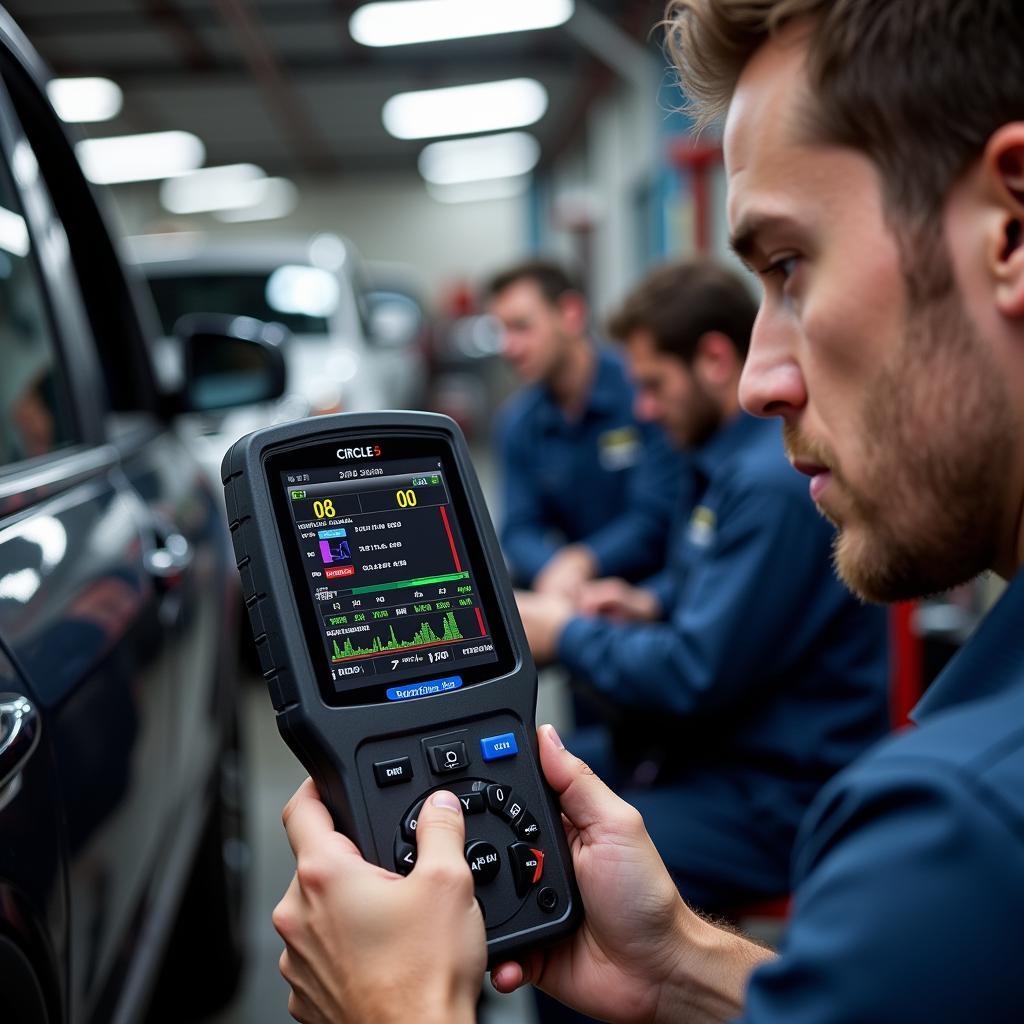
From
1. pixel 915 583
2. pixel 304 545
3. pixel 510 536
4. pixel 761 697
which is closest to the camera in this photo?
pixel 915 583

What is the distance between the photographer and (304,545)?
97cm

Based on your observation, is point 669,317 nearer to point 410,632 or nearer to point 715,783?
point 715,783

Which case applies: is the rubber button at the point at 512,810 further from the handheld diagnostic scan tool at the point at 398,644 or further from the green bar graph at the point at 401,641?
the green bar graph at the point at 401,641

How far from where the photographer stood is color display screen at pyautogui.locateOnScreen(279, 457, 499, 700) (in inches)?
37.8

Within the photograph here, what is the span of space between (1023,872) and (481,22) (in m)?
9.03

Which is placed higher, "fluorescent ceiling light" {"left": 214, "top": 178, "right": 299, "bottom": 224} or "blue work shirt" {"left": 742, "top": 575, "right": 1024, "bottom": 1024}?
"blue work shirt" {"left": 742, "top": 575, "right": 1024, "bottom": 1024}

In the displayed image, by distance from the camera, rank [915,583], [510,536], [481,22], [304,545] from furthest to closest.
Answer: [481,22] < [510,536] < [304,545] < [915,583]

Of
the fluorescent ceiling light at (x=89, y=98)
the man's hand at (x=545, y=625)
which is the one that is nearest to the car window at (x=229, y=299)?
the man's hand at (x=545, y=625)

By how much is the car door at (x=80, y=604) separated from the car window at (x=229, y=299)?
11.0 ft

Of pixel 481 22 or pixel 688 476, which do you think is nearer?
pixel 688 476

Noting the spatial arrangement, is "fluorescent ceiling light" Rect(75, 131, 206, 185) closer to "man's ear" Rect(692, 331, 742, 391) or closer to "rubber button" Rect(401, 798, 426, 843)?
"man's ear" Rect(692, 331, 742, 391)

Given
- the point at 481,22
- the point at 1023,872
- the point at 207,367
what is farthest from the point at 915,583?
the point at 481,22

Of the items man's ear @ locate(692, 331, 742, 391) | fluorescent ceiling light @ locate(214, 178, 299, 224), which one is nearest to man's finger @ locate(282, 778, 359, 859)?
man's ear @ locate(692, 331, 742, 391)

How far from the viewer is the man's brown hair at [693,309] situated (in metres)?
2.33
